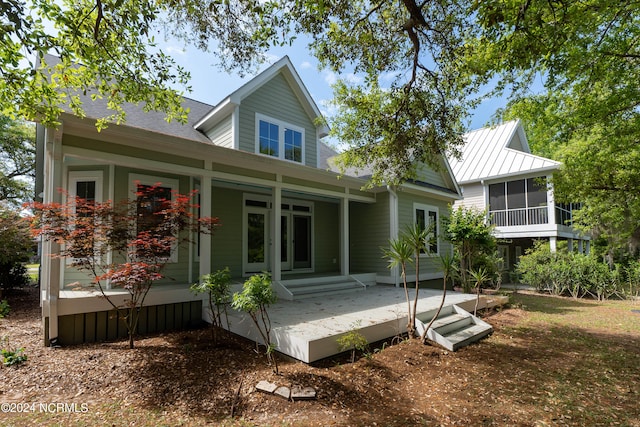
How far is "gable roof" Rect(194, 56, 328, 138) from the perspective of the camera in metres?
8.95

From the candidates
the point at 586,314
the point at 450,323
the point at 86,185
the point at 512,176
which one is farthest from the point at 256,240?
the point at 512,176

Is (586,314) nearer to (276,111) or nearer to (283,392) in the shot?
(283,392)

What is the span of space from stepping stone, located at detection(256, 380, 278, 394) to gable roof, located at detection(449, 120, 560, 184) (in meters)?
14.8

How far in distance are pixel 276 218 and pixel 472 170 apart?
14372 mm

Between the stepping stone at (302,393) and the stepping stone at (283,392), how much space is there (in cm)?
4

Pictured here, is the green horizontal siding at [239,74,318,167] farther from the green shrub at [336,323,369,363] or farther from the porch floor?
the green shrub at [336,323,369,363]

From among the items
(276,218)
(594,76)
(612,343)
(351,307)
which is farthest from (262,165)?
(612,343)

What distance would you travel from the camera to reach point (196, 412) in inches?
130

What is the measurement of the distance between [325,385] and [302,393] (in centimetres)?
36

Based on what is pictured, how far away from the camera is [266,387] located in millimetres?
3641

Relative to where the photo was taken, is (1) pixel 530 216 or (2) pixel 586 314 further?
(1) pixel 530 216

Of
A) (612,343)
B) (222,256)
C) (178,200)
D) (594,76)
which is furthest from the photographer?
(222,256)

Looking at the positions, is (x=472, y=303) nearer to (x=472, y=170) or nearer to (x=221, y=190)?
(x=221, y=190)

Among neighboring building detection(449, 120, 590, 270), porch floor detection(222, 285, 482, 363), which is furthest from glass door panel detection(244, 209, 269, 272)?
neighboring building detection(449, 120, 590, 270)
